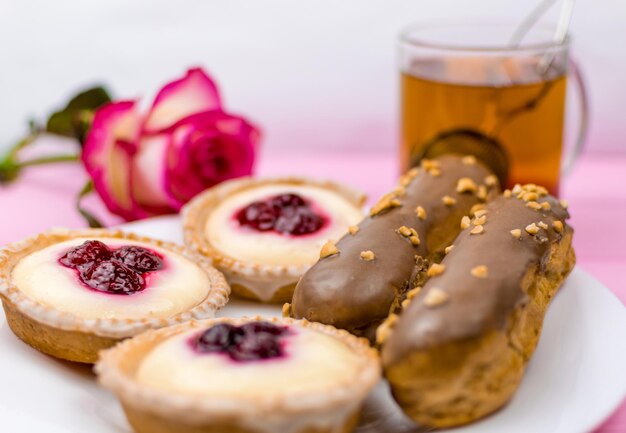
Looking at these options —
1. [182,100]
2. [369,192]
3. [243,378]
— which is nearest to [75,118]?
[182,100]

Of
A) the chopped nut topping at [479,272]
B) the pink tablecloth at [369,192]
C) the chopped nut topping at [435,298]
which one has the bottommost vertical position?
the pink tablecloth at [369,192]

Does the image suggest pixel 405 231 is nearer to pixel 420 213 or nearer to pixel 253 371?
pixel 420 213

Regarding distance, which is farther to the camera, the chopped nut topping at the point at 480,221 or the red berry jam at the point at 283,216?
the red berry jam at the point at 283,216

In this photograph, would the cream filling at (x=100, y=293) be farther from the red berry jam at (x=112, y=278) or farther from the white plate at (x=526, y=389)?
the white plate at (x=526, y=389)

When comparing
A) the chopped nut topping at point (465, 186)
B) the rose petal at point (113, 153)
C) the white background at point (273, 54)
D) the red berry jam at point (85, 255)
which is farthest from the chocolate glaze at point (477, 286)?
the white background at point (273, 54)

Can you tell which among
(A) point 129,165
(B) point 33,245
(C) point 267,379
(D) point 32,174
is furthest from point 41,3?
(C) point 267,379

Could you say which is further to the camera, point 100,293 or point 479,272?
point 100,293

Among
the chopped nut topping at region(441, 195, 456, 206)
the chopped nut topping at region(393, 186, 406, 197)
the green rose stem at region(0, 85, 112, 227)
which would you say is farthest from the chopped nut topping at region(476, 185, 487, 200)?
the green rose stem at region(0, 85, 112, 227)
